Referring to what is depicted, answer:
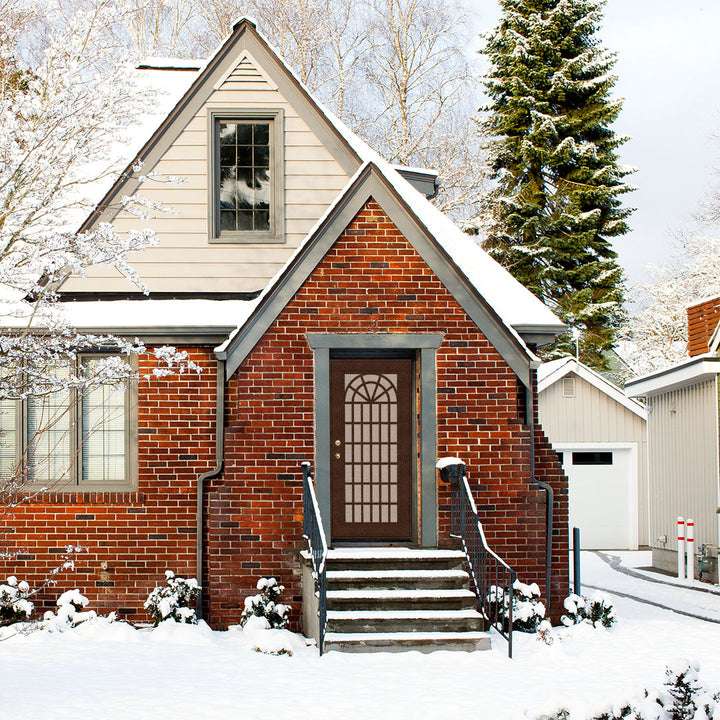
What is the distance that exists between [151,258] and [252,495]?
10.8 ft

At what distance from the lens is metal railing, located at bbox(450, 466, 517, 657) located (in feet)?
32.1

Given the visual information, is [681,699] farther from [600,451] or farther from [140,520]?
[600,451]

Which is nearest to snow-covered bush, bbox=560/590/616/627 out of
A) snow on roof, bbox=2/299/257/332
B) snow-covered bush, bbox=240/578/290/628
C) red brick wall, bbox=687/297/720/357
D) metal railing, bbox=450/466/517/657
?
metal railing, bbox=450/466/517/657

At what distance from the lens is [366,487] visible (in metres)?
11.3

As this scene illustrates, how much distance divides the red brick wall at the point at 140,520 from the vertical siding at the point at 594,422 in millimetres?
14336

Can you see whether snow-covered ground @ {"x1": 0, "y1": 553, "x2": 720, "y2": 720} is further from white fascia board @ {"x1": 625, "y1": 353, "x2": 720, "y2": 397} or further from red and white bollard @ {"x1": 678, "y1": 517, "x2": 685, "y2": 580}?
white fascia board @ {"x1": 625, "y1": 353, "x2": 720, "y2": 397}

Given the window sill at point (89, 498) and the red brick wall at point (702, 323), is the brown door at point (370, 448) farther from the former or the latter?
the red brick wall at point (702, 323)

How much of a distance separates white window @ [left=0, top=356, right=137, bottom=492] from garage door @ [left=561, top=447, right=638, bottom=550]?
14895 mm

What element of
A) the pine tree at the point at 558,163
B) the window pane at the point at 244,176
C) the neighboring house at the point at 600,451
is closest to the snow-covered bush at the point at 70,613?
the window pane at the point at 244,176

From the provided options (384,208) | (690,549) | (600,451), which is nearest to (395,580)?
(384,208)

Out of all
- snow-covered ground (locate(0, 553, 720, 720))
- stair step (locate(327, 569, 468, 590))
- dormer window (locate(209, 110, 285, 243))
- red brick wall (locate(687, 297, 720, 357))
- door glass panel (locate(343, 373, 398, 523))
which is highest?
dormer window (locate(209, 110, 285, 243))

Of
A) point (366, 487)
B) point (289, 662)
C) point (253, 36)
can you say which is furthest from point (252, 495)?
point (253, 36)

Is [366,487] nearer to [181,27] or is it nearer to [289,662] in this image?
[289,662]

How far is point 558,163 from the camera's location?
28.4 meters
